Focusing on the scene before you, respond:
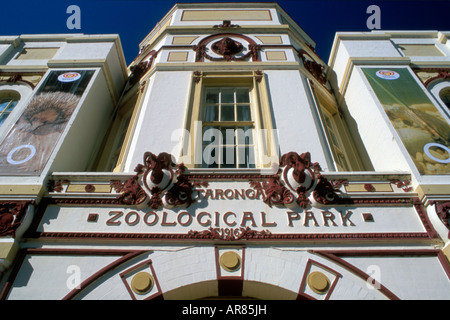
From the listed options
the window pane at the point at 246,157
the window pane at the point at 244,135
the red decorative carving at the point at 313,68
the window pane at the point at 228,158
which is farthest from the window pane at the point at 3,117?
the red decorative carving at the point at 313,68

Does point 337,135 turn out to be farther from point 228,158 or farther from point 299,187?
point 299,187

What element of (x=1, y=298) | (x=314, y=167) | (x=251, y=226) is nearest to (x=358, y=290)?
(x=251, y=226)

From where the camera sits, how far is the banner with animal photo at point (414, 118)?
24.2ft

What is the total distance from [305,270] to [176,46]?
9.18 m

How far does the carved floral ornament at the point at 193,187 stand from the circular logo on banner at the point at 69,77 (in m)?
4.30

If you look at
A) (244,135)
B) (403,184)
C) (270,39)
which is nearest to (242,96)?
(244,135)

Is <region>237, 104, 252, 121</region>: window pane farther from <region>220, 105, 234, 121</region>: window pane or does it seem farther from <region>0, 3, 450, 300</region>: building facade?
<region>220, 105, 234, 121</region>: window pane

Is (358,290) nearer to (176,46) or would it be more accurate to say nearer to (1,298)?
(1,298)

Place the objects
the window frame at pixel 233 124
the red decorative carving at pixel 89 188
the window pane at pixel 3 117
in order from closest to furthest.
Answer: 1. the red decorative carving at pixel 89 188
2. the window frame at pixel 233 124
3. the window pane at pixel 3 117

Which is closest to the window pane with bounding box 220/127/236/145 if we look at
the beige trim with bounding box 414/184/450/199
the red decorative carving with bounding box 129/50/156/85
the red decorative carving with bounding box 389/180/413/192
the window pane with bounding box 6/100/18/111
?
the red decorative carving with bounding box 389/180/413/192

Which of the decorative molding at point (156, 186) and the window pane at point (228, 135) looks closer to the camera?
the decorative molding at point (156, 186)

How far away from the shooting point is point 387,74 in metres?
9.95

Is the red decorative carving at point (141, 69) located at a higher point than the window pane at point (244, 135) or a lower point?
higher

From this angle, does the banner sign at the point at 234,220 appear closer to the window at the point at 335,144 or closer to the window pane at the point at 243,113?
the window at the point at 335,144
